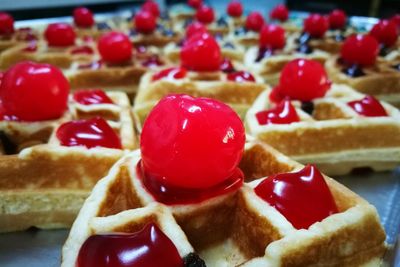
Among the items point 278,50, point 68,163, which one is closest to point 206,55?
point 278,50

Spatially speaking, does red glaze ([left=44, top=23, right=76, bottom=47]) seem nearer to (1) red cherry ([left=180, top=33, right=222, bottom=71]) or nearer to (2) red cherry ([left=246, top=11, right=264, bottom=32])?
(1) red cherry ([left=180, top=33, right=222, bottom=71])

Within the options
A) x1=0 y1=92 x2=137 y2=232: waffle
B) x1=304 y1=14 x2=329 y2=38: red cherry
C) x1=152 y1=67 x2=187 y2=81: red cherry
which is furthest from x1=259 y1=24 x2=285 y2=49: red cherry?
x1=0 y1=92 x2=137 y2=232: waffle

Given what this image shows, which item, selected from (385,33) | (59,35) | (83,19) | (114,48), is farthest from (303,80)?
(83,19)

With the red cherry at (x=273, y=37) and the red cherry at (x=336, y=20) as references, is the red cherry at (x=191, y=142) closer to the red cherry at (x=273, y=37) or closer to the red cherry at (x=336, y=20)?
the red cherry at (x=273, y=37)

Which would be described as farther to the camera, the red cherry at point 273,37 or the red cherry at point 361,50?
the red cherry at point 273,37

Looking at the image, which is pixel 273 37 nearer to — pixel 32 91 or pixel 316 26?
pixel 316 26

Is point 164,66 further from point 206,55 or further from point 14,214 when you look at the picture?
point 14,214

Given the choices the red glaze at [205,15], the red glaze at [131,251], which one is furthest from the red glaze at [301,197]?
the red glaze at [205,15]
